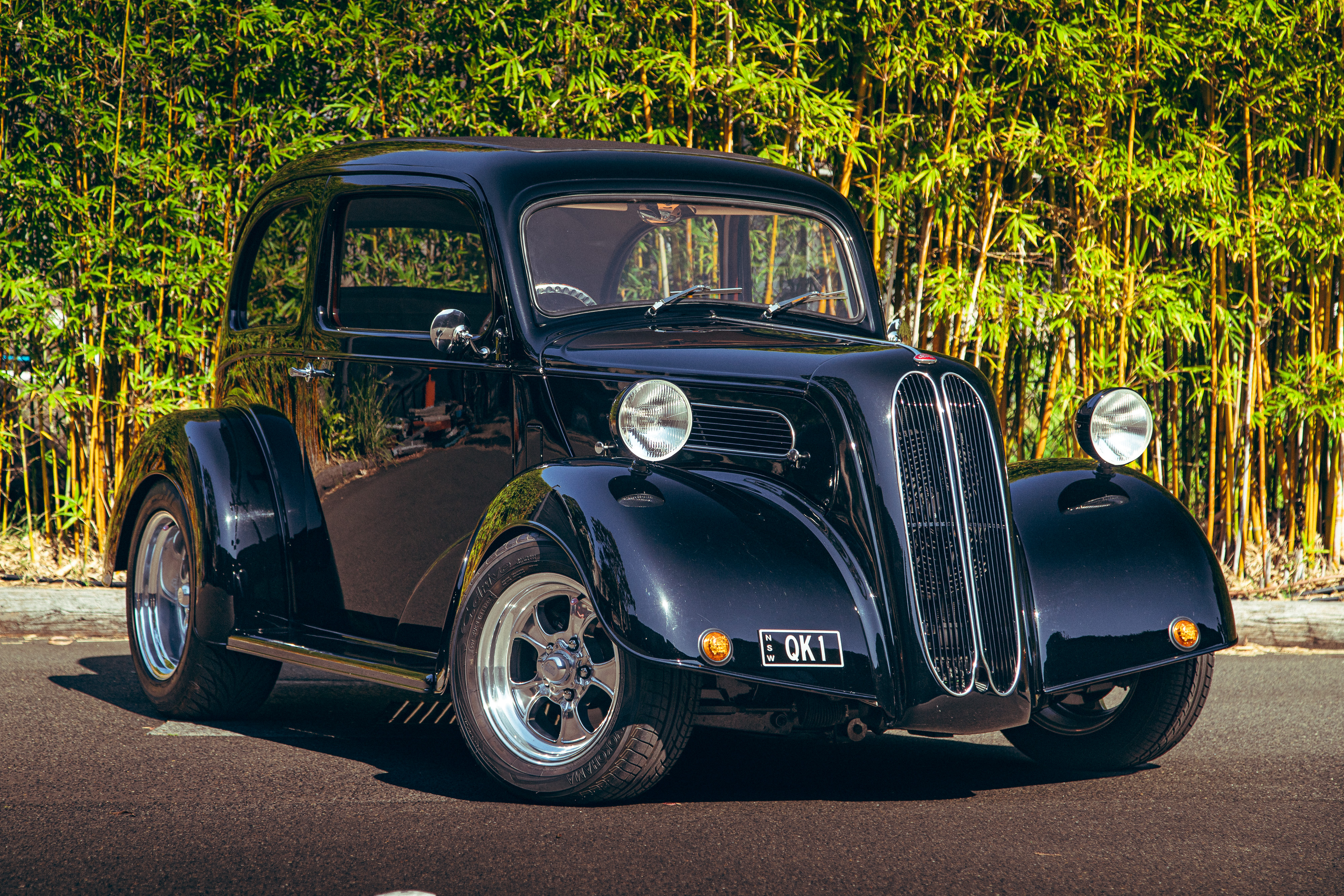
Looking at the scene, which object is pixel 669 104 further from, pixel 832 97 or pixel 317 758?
pixel 317 758

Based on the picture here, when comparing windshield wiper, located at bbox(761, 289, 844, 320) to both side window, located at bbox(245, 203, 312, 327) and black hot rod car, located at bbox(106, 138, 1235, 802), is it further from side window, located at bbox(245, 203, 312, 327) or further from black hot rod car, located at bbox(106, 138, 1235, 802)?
side window, located at bbox(245, 203, 312, 327)

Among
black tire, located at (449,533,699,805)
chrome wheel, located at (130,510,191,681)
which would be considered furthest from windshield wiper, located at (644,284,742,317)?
chrome wheel, located at (130,510,191,681)

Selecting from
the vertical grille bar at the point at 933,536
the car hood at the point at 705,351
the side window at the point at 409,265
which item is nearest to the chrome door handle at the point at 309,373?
the side window at the point at 409,265

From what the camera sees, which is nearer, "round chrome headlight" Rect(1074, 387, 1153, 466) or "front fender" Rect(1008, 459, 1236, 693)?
"front fender" Rect(1008, 459, 1236, 693)

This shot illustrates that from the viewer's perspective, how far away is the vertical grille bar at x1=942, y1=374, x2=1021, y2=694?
3.95 metres

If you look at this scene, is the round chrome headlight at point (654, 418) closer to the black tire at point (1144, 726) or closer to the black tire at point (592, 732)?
the black tire at point (592, 732)

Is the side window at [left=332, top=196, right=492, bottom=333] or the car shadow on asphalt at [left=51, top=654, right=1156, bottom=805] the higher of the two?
the side window at [left=332, top=196, right=492, bottom=333]

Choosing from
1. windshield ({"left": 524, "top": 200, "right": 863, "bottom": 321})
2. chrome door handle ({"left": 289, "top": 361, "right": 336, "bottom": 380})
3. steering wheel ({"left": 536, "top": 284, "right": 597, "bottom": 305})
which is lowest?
chrome door handle ({"left": 289, "top": 361, "right": 336, "bottom": 380})

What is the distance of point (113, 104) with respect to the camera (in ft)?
25.0

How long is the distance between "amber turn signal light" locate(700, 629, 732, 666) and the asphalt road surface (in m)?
0.44

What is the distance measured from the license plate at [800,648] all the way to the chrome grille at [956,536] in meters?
0.26

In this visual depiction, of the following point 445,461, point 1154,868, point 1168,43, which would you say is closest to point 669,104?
point 1168,43

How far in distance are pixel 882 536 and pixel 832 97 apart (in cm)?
419

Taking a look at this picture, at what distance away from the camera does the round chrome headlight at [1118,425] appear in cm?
457
